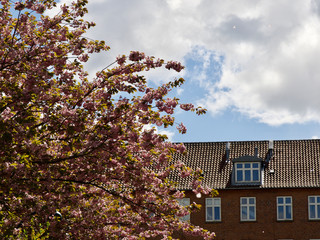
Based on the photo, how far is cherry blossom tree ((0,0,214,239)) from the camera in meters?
12.3

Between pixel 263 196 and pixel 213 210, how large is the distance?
3.44m

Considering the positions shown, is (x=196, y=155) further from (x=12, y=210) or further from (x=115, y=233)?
(x=12, y=210)

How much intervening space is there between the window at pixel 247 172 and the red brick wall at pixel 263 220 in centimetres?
78

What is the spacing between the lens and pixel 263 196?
43.0 meters

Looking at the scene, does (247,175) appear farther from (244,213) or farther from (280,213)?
(280,213)

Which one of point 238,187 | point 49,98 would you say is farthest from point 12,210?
point 238,187

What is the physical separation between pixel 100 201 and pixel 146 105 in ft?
11.9

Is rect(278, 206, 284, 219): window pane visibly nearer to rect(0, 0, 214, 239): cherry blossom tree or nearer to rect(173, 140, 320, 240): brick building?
rect(173, 140, 320, 240): brick building

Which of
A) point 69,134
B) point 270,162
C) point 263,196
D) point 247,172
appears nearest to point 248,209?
point 263,196

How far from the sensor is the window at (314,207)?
138ft

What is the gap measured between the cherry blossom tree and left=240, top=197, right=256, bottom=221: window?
92.6 ft

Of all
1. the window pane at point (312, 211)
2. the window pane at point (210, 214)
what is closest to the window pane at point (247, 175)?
the window pane at point (210, 214)

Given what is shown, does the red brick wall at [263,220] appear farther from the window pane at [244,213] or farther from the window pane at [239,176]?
the window pane at [239,176]

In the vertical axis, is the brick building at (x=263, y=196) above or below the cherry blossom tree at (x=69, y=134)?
above
